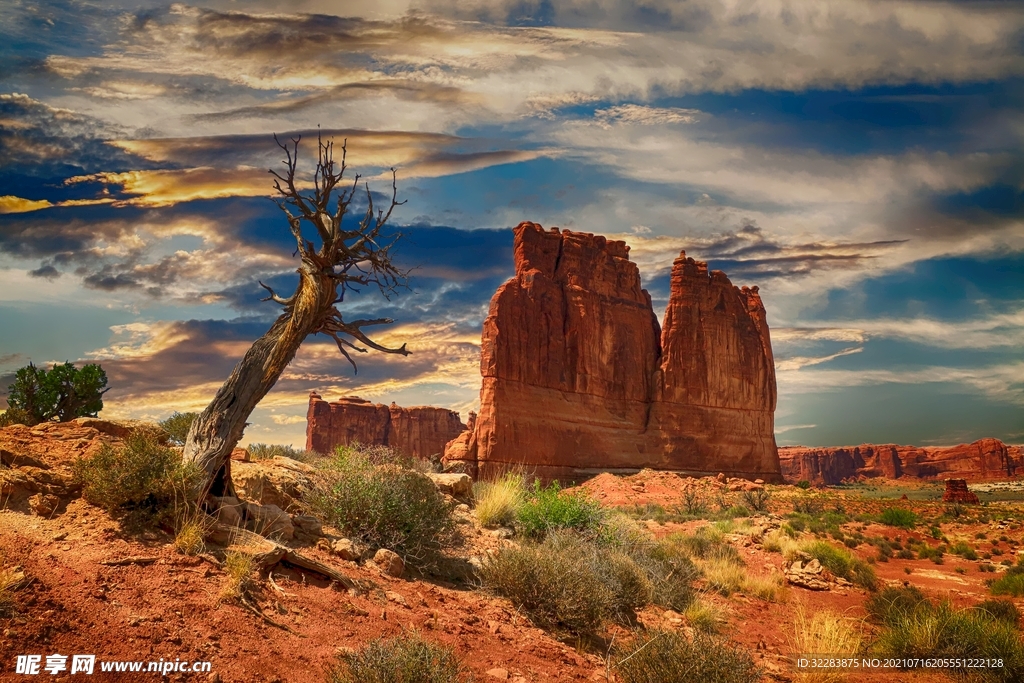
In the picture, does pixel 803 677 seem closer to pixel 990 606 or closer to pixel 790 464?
pixel 990 606

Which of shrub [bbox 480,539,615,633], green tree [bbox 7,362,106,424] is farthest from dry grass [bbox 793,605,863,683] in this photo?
green tree [bbox 7,362,106,424]

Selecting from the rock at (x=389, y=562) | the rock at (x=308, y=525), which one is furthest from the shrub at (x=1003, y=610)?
the rock at (x=308, y=525)

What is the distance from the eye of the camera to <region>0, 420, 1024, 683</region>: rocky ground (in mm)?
5148

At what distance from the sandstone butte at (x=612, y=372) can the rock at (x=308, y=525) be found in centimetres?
4478

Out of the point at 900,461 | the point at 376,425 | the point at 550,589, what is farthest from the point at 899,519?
the point at 900,461

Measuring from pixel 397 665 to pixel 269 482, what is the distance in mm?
5130

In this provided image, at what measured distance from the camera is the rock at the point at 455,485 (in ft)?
46.4

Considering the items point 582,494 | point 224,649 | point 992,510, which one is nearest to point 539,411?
point 992,510

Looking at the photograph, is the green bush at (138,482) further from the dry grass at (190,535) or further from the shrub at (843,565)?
the shrub at (843,565)

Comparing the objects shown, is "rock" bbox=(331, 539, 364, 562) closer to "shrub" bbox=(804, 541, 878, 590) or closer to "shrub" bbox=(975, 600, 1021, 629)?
"shrub" bbox=(975, 600, 1021, 629)

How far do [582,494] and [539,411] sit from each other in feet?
146

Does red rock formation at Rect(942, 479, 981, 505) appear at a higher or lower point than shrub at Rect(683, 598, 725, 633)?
lower

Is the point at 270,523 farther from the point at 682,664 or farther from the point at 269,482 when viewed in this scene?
the point at 682,664

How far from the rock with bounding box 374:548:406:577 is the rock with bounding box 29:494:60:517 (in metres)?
3.72
